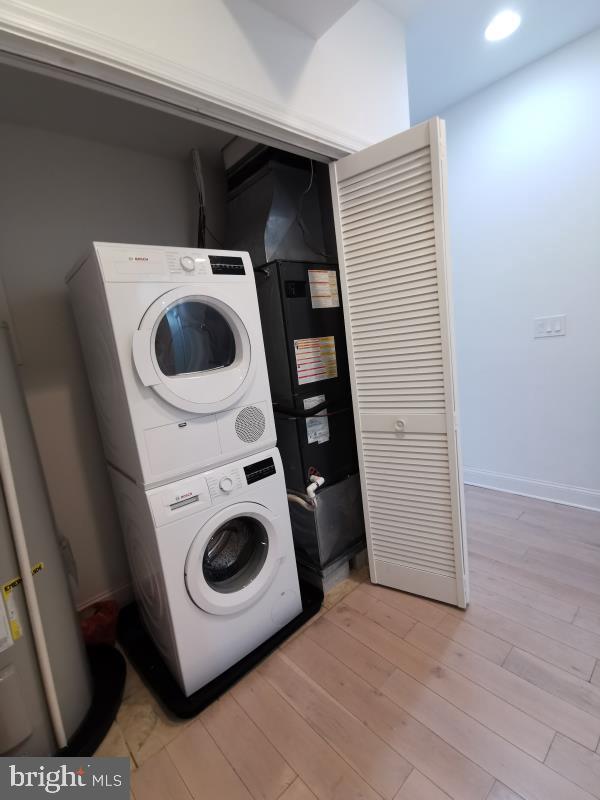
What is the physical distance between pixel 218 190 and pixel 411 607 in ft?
8.33

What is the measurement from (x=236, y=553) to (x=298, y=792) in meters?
0.78

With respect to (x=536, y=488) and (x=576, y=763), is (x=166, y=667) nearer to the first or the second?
(x=576, y=763)

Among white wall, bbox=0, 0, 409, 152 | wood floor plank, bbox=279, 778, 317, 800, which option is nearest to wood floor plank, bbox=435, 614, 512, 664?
wood floor plank, bbox=279, 778, 317, 800

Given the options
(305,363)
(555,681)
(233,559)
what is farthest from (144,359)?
(555,681)

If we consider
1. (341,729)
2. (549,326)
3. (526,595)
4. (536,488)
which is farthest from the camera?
(536,488)

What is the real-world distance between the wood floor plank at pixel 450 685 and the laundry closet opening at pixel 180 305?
11.9 inches

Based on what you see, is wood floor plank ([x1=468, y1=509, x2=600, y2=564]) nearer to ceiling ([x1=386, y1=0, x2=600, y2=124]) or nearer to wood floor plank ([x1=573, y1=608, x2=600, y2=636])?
wood floor plank ([x1=573, y1=608, x2=600, y2=636])

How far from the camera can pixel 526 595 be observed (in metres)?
1.68

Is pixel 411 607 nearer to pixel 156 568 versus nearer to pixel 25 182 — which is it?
pixel 156 568

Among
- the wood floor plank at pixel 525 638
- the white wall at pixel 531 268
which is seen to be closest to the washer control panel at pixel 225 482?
the wood floor plank at pixel 525 638

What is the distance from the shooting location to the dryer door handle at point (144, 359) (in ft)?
3.84

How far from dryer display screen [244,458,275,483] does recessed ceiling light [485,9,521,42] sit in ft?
7.64

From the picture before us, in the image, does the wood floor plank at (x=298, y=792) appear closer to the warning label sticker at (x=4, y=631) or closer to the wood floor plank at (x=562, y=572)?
the warning label sticker at (x=4, y=631)

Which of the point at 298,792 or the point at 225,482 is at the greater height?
the point at 225,482
